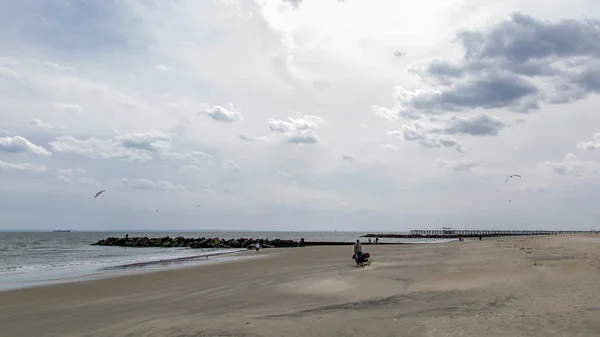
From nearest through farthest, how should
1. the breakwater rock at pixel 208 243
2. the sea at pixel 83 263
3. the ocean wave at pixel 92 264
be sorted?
the sea at pixel 83 263, the ocean wave at pixel 92 264, the breakwater rock at pixel 208 243

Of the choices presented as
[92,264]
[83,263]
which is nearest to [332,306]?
[92,264]

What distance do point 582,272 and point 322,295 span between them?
9.37 metres

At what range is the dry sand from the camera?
919 cm

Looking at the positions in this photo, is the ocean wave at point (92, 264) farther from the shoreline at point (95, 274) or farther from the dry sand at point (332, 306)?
the dry sand at point (332, 306)

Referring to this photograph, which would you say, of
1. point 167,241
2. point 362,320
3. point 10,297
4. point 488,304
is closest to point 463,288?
point 488,304

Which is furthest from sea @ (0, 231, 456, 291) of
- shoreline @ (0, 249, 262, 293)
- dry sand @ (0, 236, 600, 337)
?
dry sand @ (0, 236, 600, 337)

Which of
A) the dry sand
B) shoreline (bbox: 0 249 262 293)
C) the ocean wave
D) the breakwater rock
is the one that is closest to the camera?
the dry sand

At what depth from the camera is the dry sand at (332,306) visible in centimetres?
919

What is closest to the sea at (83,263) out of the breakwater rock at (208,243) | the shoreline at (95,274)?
the shoreline at (95,274)

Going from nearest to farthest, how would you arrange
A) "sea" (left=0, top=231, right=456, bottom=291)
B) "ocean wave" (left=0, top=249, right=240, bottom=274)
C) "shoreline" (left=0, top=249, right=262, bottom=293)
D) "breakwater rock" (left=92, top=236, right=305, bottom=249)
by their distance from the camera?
1. "shoreline" (left=0, top=249, right=262, bottom=293)
2. "sea" (left=0, top=231, right=456, bottom=291)
3. "ocean wave" (left=0, top=249, right=240, bottom=274)
4. "breakwater rock" (left=92, top=236, right=305, bottom=249)

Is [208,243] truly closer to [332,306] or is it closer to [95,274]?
[95,274]

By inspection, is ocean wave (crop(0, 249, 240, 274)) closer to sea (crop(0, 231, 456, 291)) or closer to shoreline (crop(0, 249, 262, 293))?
sea (crop(0, 231, 456, 291))

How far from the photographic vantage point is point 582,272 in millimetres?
16141

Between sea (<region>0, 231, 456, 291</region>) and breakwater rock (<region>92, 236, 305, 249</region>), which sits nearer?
sea (<region>0, 231, 456, 291</region>)
